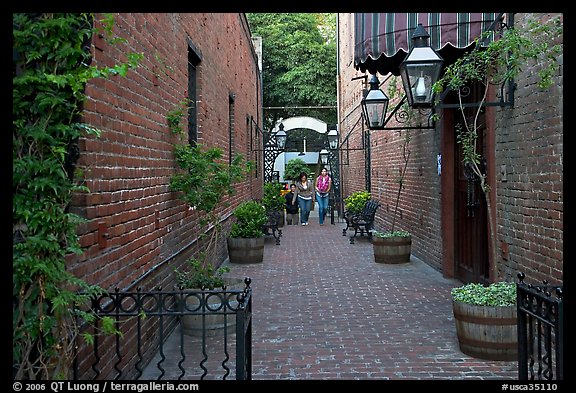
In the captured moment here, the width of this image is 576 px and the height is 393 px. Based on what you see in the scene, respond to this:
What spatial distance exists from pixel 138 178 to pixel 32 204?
2066 mm

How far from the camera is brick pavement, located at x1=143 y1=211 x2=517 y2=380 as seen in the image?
4980 millimetres

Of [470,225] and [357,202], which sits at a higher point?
[357,202]

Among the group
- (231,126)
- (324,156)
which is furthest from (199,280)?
(324,156)

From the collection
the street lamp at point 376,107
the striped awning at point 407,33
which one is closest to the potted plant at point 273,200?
the street lamp at point 376,107

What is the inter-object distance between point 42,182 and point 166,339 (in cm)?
340

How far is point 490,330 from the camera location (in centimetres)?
511

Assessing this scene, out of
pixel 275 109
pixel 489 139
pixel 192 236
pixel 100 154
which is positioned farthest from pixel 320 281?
pixel 275 109

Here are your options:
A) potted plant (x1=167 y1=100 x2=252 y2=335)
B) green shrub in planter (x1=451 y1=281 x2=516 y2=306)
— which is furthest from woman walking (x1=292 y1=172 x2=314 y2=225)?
green shrub in planter (x1=451 y1=281 x2=516 y2=306)

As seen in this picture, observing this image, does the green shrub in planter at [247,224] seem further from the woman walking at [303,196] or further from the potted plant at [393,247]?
the woman walking at [303,196]

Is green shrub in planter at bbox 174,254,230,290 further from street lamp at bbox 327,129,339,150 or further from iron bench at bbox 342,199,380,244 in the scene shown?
street lamp at bbox 327,129,339,150

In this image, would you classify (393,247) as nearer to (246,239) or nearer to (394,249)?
(394,249)

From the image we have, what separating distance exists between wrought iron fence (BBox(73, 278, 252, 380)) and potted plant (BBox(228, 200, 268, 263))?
433 centimetres
